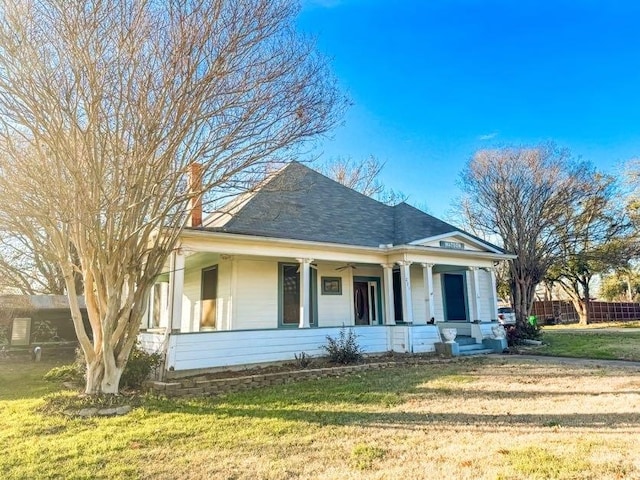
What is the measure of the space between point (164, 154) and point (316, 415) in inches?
199

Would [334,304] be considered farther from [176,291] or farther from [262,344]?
[176,291]

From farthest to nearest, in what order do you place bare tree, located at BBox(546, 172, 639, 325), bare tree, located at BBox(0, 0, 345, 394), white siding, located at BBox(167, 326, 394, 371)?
bare tree, located at BBox(546, 172, 639, 325)
white siding, located at BBox(167, 326, 394, 371)
bare tree, located at BBox(0, 0, 345, 394)

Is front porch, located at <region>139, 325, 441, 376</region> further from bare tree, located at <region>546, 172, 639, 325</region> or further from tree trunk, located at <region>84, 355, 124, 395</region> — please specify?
bare tree, located at <region>546, 172, 639, 325</region>

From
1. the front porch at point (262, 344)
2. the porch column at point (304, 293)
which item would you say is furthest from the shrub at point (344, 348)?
the porch column at point (304, 293)

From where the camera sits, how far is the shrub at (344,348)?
10484mm

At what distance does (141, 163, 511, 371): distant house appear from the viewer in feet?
32.2

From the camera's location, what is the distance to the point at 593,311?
29609mm

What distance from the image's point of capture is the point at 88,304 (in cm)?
769

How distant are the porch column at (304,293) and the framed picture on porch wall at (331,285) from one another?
1657mm

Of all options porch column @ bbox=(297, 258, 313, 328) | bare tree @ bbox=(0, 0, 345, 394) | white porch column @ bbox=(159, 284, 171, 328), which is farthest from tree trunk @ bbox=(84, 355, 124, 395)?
white porch column @ bbox=(159, 284, 171, 328)

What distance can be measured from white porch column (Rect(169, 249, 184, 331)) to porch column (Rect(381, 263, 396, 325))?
20.4 feet

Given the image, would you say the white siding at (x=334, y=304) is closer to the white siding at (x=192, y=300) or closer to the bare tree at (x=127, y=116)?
the white siding at (x=192, y=300)

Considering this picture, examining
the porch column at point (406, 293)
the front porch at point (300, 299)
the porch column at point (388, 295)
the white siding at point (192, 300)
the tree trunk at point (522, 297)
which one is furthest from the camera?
the tree trunk at point (522, 297)

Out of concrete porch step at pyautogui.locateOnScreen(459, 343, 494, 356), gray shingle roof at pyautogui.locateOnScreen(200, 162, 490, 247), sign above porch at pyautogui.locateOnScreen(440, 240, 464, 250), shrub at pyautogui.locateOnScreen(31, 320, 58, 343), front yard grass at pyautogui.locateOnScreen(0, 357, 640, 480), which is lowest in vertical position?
front yard grass at pyautogui.locateOnScreen(0, 357, 640, 480)
